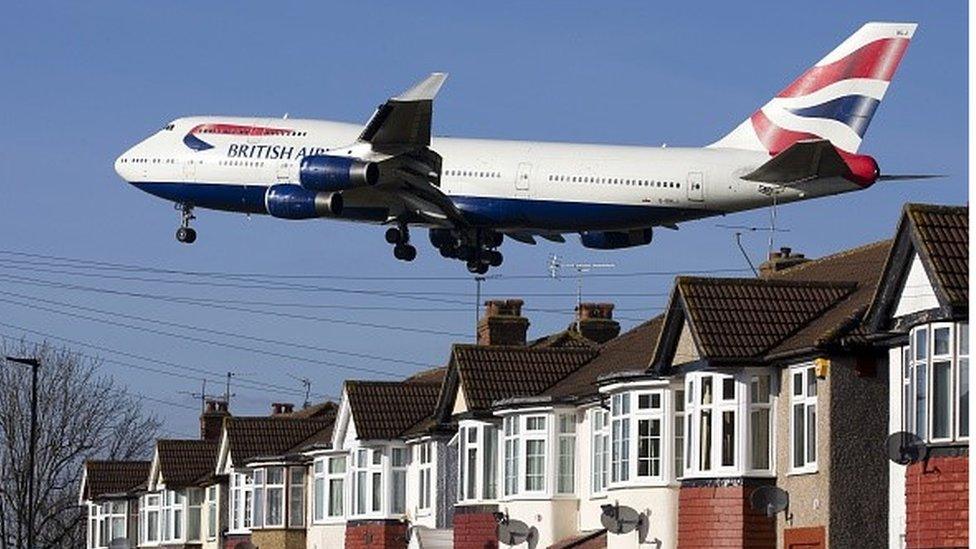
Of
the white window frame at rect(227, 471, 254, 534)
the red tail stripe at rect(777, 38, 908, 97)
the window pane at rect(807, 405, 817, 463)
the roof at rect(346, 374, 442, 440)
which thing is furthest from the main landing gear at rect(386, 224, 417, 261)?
the window pane at rect(807, 405, 817, 463)

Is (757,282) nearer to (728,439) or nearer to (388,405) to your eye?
(728,439)

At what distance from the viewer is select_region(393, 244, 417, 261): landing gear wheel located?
7319 centimetres

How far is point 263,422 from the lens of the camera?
7950 cm

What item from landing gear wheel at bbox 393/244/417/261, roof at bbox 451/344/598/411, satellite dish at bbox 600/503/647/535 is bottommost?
satellite dish at bbox 600/503/647/535

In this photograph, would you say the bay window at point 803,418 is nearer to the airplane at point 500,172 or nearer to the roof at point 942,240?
the roof at point 942,240

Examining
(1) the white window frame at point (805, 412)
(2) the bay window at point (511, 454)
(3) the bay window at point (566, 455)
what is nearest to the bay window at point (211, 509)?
(2) the bay window at point (511, 454)

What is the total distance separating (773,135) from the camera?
71.6 meters

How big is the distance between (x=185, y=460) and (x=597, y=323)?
82.1 ft

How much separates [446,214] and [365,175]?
4.52 metres

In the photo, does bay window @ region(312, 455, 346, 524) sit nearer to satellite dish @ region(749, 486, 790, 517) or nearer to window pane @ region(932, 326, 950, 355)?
satellite dish @ region(749, 486, 790, 517)

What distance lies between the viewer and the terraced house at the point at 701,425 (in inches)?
1398

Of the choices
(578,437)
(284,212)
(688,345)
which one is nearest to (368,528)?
(284,212)

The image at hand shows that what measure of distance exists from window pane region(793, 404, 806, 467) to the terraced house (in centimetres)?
4

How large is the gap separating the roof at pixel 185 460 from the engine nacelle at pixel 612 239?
18.8 metres
